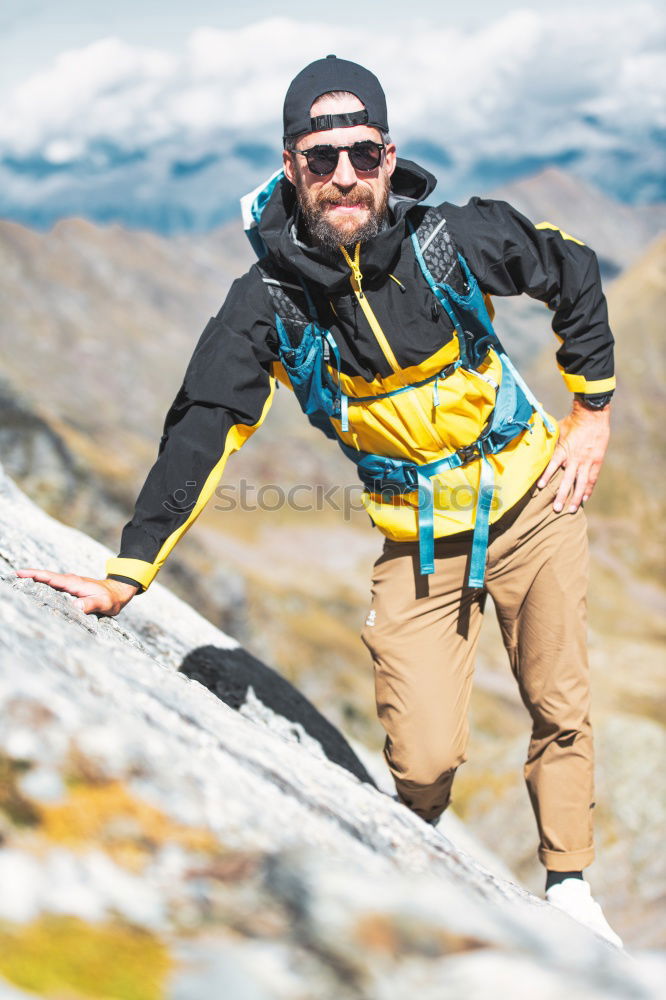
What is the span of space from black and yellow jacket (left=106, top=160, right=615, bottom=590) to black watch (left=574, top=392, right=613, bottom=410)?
3.82 ft

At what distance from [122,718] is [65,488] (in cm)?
2962

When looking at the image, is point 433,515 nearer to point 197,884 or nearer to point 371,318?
point 371,318

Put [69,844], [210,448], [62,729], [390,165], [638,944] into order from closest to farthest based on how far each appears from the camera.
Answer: [69,844]
[62,729]
[210,448]
[390,165]
[638,944]

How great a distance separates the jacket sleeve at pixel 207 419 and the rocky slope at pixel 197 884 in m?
1.95

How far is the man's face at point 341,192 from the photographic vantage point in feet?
20.2

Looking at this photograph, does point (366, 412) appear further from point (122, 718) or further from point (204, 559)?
point (204, 559)

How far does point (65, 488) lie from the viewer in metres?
31.5

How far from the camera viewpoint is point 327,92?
249 inches

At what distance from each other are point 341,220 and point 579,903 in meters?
5.80

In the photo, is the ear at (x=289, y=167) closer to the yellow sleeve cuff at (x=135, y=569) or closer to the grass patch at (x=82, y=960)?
the yellow sleeve cuff at (x=135, y=569)

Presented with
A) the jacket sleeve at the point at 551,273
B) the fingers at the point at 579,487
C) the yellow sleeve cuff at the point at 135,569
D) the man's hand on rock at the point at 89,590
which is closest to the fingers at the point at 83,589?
the man's hand on rock at the point at 89,590

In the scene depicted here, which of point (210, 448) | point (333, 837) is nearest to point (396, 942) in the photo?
point (333, 837)

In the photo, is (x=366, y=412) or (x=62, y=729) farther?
(x=366, y=412)

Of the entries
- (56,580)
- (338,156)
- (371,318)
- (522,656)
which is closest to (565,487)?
(522,656)
